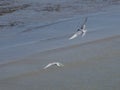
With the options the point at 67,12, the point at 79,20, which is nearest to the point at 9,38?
the point at 79,20

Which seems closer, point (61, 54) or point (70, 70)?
point (70, 70)

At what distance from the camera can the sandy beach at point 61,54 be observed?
17.3 ft

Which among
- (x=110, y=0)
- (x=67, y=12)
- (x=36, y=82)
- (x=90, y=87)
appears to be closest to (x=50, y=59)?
(x=36, y=82)

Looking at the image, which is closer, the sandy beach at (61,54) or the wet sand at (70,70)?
the wet sand at (70,70)

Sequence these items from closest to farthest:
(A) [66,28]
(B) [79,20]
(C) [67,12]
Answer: (A) [66,28], (B) [79,20], (C) [67,12]

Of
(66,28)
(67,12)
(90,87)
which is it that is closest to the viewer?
(90,87)

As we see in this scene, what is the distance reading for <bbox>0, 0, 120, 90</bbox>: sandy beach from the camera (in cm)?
527

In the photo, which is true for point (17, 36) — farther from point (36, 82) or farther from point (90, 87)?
point (90, 87)

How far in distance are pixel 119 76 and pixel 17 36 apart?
3135 millimetres

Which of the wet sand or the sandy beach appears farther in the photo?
the sandy beach

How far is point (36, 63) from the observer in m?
6.14

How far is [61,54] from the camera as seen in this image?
6.54 meters

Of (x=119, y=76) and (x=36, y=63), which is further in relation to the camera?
(x=36, y=63)

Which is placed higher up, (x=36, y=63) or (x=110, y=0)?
(x=36, y=63)
